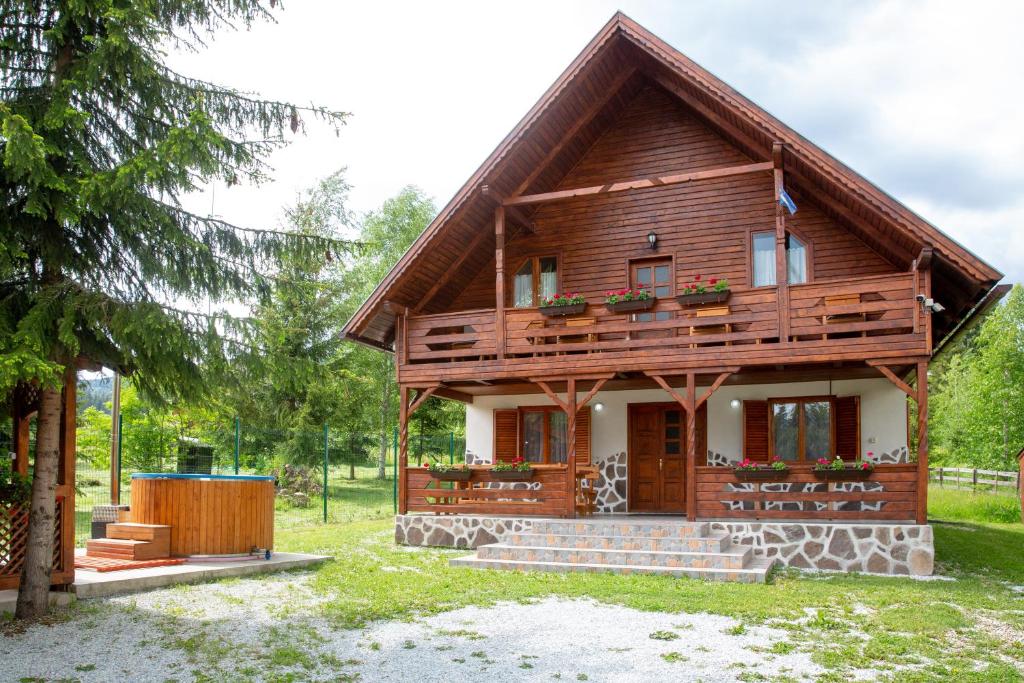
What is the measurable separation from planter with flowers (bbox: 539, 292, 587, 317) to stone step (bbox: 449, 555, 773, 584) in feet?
13.5

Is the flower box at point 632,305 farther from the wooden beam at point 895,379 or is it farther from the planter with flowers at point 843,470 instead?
the planter with flowers at point 843,470

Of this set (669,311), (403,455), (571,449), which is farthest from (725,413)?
(403,455)

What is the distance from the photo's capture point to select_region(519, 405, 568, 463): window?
16484mm

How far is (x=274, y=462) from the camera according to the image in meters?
24.4

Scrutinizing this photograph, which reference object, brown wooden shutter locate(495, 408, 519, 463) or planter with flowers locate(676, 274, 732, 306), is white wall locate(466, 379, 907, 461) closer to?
brown wooden shutter locate(495, 408, 519, 463)

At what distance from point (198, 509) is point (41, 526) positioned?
343 cm

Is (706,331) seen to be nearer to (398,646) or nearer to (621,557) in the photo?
(621,557)

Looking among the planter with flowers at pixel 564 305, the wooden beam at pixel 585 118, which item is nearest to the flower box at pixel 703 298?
the planter with flowers at pixel 564 305

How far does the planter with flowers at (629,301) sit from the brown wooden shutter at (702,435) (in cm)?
263

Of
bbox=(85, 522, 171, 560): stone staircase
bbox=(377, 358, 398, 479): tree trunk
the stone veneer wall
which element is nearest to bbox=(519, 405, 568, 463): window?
the stone veneer wall

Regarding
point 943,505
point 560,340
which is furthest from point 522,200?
point 943,505

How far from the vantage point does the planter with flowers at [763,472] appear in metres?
12.5

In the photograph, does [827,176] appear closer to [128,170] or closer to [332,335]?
[128,170]

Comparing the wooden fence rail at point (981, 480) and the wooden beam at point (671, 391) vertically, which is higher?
the wooden beam at point (671, 391)
